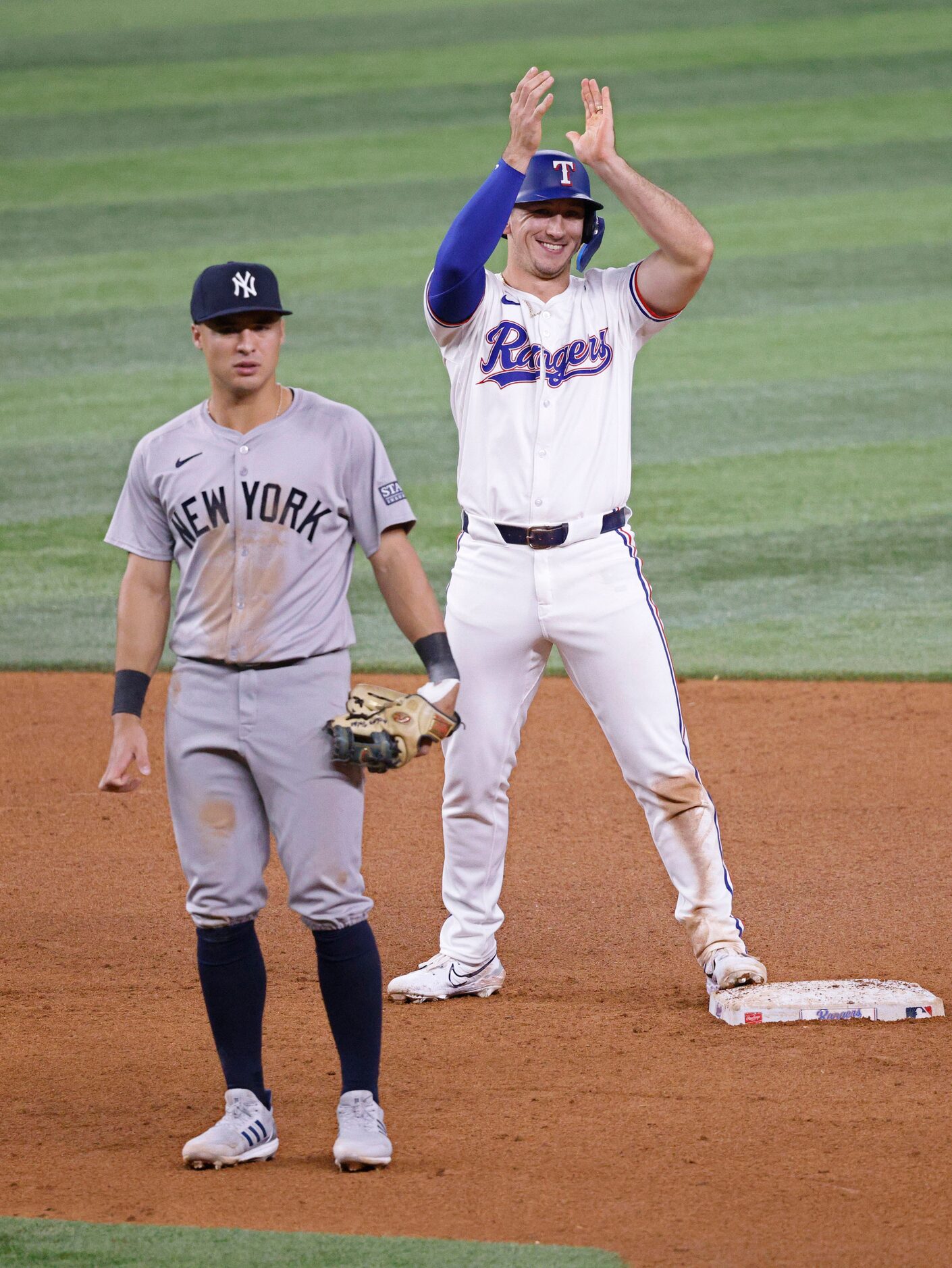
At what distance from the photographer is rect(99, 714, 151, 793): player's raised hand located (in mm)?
3725

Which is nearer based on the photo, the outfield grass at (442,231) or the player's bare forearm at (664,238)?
the player's bare forearm at (664,238)

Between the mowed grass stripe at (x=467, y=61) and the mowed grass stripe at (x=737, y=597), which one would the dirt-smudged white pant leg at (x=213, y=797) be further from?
the mowed grass stripe at (x=467, y=61)

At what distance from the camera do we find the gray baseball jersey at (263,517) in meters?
3.65

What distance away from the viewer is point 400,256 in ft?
50.1

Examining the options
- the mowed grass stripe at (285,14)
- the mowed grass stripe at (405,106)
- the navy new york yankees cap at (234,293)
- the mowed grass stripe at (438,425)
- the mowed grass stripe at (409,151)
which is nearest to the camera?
the navy new york yankees cap at (234,293)

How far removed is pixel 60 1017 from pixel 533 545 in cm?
176

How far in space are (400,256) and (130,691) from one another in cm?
1197

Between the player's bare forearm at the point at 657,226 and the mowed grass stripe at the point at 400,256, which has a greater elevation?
the mowed grass stripe at the point at 400,256

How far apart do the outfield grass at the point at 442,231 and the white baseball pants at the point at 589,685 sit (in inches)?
135

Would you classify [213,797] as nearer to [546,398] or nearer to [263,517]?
[263,517]

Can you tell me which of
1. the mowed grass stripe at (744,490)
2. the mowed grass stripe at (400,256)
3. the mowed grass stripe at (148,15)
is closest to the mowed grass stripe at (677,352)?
the mowed grass stripe at (400,256)


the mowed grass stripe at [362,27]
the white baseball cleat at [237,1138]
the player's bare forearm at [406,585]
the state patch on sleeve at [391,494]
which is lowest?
the white baseball cleat at [237,1138]

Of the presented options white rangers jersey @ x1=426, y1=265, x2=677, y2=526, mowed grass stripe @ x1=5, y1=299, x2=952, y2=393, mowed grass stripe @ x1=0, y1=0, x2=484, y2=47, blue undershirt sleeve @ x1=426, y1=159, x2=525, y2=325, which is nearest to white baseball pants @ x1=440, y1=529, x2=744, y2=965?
white rangers jersey @ x1=426, y1=265, x2=677, y2=526

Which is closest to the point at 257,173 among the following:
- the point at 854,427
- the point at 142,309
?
the point at 142,309
